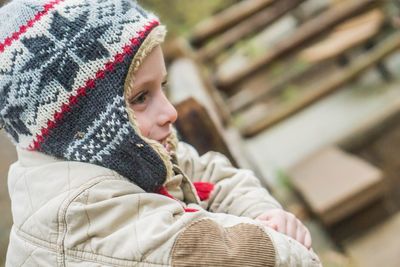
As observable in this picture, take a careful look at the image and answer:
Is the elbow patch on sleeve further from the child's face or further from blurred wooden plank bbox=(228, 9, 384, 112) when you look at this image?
blurred wooden plank bbox=(228, 9, 384, 112)

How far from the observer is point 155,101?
1.37 metres

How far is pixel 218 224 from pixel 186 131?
0.72 m

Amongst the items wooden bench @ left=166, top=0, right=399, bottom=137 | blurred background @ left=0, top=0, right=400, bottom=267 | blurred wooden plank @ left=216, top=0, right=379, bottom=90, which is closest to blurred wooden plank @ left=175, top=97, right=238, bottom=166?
blurred background @ left=0, top=0, right=400, bottom=267

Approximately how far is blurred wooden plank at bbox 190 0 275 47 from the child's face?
3284mm

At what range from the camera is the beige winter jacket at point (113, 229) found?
1209mm

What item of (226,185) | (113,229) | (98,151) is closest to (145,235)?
(113,229)

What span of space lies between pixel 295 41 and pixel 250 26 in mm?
1236

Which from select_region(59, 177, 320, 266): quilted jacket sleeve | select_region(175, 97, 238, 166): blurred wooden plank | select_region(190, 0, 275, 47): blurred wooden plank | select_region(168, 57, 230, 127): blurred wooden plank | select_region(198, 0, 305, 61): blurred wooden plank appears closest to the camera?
select_region(59, 177, 320, 266): quilted jacket sleeve

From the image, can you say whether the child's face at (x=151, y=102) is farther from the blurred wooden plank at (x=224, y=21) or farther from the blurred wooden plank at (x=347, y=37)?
the blurred wooden plank at (x=347, y=37)

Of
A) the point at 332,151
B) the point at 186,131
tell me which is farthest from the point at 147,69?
the point at 332,151

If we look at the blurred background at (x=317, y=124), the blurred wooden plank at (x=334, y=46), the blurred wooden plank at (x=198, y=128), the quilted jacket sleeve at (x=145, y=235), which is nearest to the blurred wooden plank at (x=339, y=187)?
the blurred background at (x=317, y=124)

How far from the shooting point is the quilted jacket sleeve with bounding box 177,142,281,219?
1625 millimetres

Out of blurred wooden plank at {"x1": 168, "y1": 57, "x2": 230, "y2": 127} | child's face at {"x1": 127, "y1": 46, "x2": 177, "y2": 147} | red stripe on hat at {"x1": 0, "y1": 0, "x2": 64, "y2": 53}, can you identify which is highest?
red stripe on hat at {"x1": 0, "y1": 0, "x2": 64, "y2": 53}

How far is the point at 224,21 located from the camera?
15.6 ft
